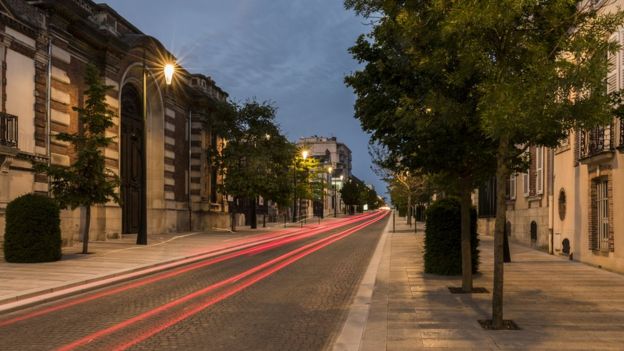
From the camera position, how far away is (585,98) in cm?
791

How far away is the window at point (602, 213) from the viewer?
16.6 metres

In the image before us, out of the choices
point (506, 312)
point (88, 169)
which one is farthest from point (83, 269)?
point (506, 312)

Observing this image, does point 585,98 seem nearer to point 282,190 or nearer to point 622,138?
point 622,138

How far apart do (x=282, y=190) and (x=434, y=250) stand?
87.0 feet

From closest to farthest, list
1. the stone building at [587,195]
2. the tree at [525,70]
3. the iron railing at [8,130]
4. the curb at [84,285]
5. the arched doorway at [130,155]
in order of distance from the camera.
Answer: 1. the tree at [525,70]
2. the curb at [84,285]
3. the stone building at [587,195]
4. the iron railing at [8,130]
5. the arched doorway at [130,155]

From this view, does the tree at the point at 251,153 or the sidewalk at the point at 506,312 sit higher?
the tree at the point at 251,153

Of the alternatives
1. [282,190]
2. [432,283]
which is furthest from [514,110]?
[282,190]

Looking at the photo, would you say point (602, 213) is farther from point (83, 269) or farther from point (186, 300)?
point (83, 269)

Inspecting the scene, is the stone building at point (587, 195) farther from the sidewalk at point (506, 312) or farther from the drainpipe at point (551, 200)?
the sidewalk at point (506, 312)

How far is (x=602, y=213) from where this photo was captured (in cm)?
1689

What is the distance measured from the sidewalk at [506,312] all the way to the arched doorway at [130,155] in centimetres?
1941

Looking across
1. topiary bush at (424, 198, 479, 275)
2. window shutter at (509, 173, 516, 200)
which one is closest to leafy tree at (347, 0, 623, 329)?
topiary bush at (424, 198, 479, 275)

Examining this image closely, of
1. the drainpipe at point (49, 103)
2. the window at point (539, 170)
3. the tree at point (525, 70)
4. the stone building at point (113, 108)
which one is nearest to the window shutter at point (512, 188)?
the window at point (539, 170)

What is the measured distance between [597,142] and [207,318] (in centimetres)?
1297
